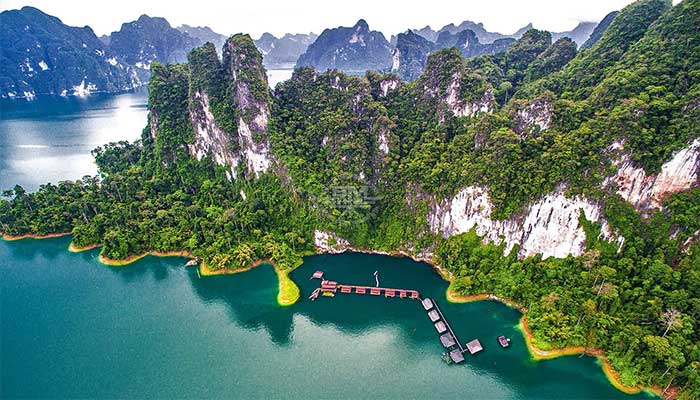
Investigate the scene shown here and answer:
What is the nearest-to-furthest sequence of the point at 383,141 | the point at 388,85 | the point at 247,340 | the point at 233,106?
the point at 247,340, the point at 383,141, the point at 233,106, the point at 388,85

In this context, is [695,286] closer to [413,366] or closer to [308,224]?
[413,366]

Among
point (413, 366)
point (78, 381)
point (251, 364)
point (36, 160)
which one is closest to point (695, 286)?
point (413, 366)

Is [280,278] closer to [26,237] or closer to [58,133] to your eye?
[26,237]

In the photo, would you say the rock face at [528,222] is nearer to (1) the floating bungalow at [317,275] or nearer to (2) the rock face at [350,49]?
(1) the floating bungalow at [317,275]

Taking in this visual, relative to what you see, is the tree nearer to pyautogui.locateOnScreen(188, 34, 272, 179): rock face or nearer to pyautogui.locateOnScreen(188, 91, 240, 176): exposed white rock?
pyautogui.locateOnScreen(188, 34, 272, 179): rock face

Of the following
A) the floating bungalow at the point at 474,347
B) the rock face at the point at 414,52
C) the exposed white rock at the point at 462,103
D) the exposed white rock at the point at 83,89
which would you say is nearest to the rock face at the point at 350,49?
the rock face at the point at 414,52

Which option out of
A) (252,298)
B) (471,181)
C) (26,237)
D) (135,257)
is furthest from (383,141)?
(26,237)
